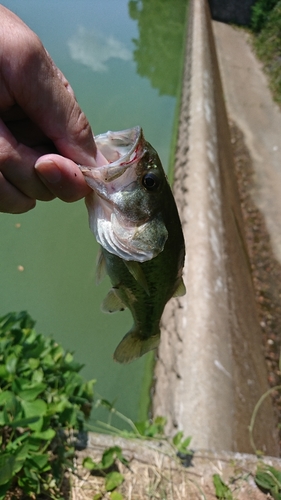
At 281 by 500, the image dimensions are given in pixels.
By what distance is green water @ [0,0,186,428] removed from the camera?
364cm

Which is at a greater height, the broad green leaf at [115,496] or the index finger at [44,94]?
the index finger at [44,94]

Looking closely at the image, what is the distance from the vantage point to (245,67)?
10.5 metres

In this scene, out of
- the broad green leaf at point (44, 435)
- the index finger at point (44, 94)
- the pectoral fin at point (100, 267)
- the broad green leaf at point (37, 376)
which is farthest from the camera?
the broad green leaf at point (37, 376)

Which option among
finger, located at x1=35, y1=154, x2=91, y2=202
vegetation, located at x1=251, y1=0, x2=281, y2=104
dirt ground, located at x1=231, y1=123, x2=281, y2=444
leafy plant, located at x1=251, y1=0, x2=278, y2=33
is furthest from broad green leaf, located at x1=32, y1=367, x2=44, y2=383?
leafy plant, located at x1=251, y1=0, x2=278, y2=33

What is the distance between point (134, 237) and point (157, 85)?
8.54m

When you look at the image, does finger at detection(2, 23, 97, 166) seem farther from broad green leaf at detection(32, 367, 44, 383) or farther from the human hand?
broad green leaf at detection(32, 367, 44, 383)

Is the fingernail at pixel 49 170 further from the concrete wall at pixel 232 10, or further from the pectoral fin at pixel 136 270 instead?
the concrete wall at pixel 232 10

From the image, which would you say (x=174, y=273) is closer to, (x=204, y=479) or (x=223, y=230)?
(x=204, y=479)

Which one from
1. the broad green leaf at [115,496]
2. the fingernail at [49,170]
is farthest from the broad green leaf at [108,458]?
the fingernail at [49,170]

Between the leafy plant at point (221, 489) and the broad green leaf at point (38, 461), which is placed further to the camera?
the leafy plant at point (221, 489)

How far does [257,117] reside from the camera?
8.01 m

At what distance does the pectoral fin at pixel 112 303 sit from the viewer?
62.7 inches

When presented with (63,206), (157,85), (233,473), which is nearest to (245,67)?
(157,85)

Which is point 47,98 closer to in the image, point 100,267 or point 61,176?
point 61,176
